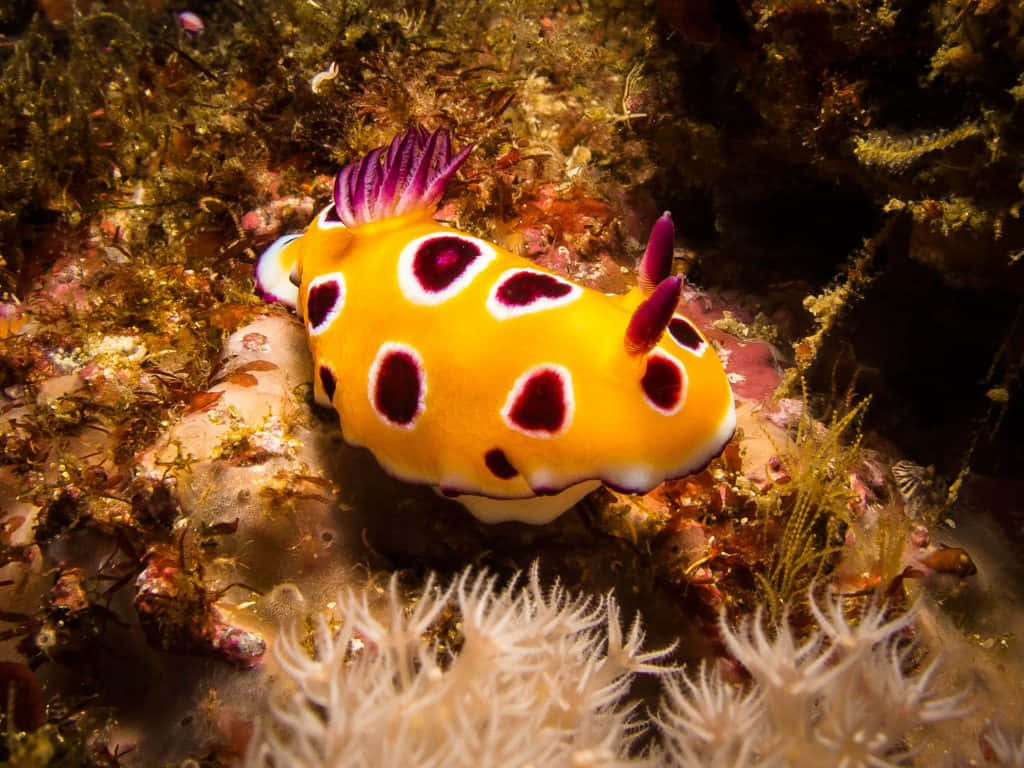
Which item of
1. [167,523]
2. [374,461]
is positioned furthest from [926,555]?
[167,523]

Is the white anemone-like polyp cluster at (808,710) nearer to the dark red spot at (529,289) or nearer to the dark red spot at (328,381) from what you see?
the dark red spot at (529,289)

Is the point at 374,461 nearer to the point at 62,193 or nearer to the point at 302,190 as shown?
the point at 302,190

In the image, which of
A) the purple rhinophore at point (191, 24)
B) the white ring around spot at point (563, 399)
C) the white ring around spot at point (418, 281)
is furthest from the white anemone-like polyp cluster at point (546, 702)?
the purple rhinophore at point (191, 24)

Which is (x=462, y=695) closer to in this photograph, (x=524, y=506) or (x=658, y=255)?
(x=524, y=506)

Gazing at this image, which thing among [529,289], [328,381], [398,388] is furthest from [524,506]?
[328,381]

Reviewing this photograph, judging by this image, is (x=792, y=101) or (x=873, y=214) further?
(x=873, y=214)

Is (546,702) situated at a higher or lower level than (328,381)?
lower
